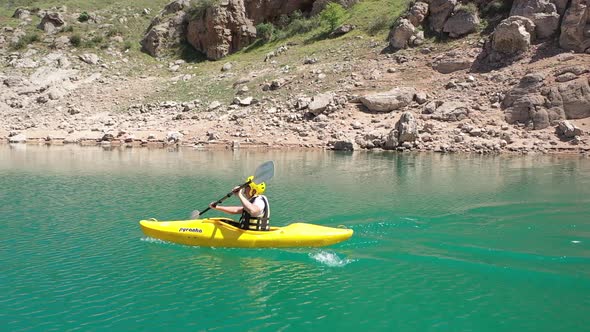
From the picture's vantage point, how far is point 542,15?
29.6 meters

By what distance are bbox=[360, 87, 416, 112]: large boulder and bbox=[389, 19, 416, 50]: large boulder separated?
5.53 metres

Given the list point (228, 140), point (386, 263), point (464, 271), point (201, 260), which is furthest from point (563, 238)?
point (228, 140)

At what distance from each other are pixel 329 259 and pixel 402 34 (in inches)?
1097

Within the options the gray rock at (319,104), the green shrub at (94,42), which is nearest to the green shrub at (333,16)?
the gray rock at (319,104)

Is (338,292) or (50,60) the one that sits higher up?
(50,60)

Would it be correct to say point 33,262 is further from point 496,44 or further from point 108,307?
point 496,44

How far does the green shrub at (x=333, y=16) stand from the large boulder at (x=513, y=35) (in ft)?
46.3

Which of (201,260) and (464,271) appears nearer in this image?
(464,271)

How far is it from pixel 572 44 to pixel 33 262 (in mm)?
29624

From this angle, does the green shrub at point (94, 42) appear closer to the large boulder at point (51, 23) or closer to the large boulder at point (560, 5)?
the large boulder at point (51, 23)

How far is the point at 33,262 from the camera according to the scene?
8367 mm

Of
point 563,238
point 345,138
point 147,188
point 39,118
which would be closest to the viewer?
point 563,238

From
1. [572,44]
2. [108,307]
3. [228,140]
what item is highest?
[572,44]

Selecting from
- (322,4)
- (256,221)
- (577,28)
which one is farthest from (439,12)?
(256,221)
